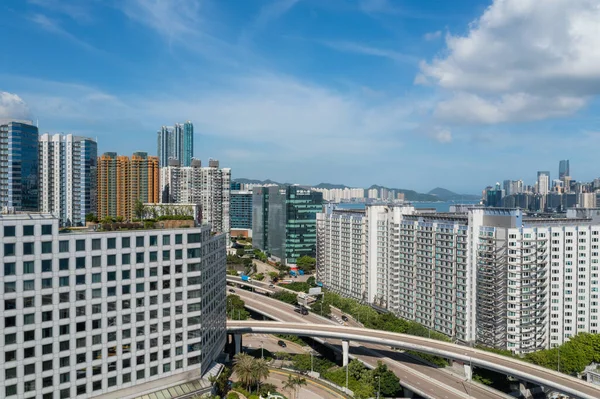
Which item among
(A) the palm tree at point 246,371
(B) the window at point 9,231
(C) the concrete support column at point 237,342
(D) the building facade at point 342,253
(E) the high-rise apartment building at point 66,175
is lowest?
(C) the concrete support column at point 237,342

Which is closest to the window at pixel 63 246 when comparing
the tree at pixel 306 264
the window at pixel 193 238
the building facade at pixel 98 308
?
the building facade at pixel 98 308

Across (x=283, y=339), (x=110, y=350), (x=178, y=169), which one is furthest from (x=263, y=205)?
(x=110, y=350)

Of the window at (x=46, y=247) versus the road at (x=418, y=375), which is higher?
the window at (x=46, y=247)

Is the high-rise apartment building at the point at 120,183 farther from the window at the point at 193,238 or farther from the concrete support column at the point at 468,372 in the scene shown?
the concrete support column at the point at 468,372

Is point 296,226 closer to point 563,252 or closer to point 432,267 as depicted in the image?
point 432,267

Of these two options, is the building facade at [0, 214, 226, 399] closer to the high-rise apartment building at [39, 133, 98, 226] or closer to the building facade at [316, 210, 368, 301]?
the building facade at [316, 210, 368, 301]

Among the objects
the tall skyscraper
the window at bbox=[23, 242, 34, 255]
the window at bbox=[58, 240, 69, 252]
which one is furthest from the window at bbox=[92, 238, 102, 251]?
the tall skyscraper
